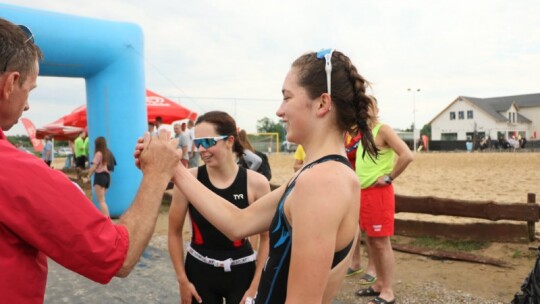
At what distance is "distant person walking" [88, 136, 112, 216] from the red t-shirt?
7.21 meters

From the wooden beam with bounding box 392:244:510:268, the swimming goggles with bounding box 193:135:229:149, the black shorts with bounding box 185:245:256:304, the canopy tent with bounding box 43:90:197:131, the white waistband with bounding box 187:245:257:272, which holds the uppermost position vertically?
the canopy tent with bounding box 43:90:197:131

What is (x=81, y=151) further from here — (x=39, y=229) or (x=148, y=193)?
(x=39, y=229)

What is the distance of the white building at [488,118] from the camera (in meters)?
66.5

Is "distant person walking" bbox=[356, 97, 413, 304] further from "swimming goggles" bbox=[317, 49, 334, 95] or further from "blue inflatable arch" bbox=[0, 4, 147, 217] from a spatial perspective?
"blue inflatable arch" bbox=[0, 4, 147, 217]

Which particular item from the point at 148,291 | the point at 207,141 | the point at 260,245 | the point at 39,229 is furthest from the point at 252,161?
the point at 39,229

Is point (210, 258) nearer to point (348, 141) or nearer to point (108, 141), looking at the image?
point (348, 141)

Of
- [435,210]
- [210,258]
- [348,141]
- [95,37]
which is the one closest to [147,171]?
[210,258]

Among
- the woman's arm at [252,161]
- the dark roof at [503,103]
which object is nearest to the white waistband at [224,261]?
the woman's arm at [252,161]

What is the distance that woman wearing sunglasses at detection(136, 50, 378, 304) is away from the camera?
1.40 m

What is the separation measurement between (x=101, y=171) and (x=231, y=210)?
704cm

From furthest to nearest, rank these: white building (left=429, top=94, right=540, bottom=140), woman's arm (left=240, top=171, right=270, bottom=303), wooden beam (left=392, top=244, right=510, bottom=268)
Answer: white building (left=429, top=94, right=540, bottom=140) < wooden beam (left=392, top=244, right=510, bottom=268) < woman's arm (left=240, top=171, right=270, bottom=303)

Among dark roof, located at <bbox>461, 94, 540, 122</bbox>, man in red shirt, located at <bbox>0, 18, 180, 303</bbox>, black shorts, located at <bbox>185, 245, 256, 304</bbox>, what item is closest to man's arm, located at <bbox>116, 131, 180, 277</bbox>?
man in red shirt, located at <bbox>0, 18, 180, 303</bbox>

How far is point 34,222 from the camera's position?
1273mm

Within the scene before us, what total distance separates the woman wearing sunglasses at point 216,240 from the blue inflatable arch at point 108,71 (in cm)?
590
